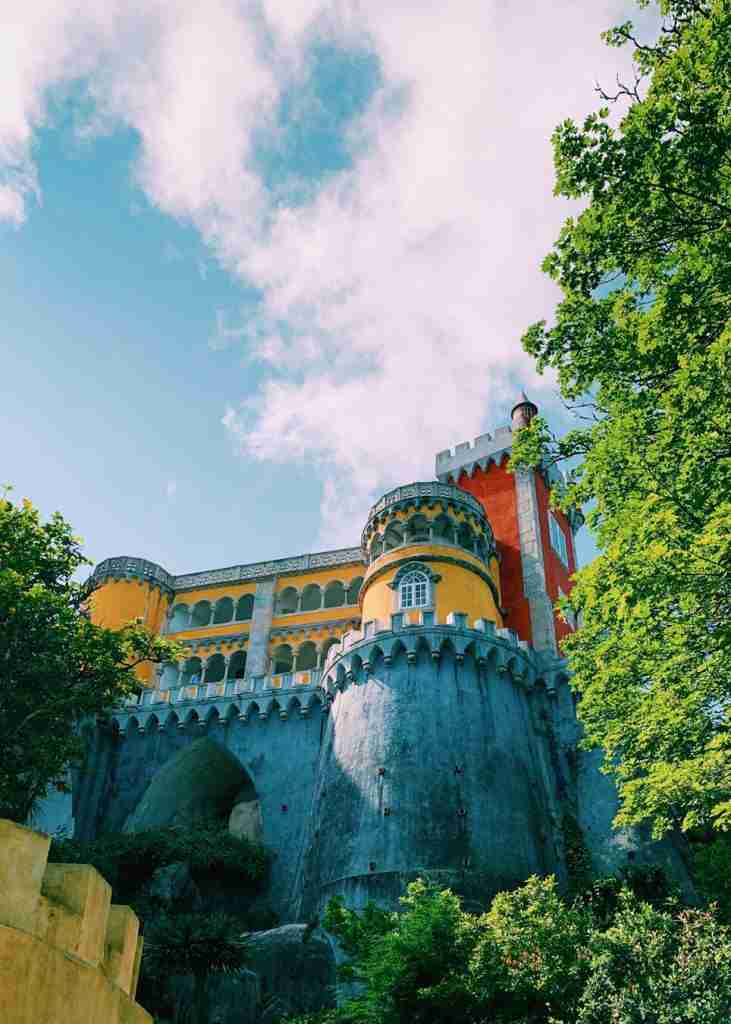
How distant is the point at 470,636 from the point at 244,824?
1188cm

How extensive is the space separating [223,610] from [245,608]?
4.76ft

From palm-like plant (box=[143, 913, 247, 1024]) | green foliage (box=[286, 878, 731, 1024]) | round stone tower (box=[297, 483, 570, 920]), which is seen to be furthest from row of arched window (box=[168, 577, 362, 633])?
green foliage (box=[286, 878, 731, 1024])

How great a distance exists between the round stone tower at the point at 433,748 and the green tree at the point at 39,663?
839 cm

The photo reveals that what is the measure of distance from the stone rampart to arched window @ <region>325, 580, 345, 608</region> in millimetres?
37761

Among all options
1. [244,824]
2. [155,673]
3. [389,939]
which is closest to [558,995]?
[389,939]

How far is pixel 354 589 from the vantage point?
43781 mm

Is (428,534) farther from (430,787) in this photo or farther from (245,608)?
(245,608)

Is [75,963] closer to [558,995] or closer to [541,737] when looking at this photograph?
[558,995]

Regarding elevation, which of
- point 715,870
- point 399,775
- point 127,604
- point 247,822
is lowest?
point 715,870

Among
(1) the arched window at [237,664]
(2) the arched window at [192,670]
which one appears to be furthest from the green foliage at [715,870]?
(2) the arched window at [192,670]

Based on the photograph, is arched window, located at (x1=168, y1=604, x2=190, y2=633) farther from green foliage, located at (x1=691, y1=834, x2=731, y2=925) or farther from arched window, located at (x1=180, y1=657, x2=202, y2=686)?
green foliage, located at (x1=691, y1=834, x2=731, y2=925)

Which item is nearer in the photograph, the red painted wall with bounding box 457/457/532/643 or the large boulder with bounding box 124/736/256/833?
the large boulder with bounding box 124/736/256/833

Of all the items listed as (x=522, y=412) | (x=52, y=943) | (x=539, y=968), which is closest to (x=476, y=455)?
(x=522, y=412)

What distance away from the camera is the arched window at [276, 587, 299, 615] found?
4462 cm
